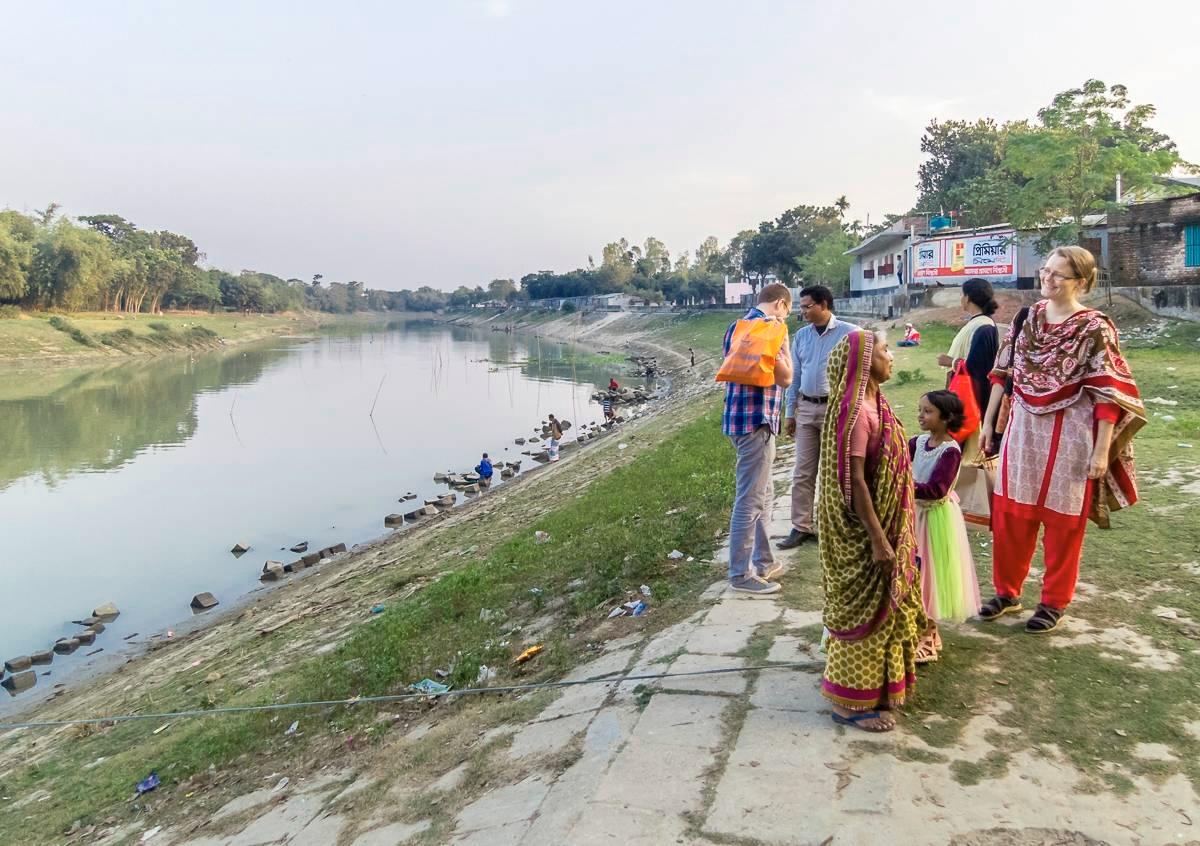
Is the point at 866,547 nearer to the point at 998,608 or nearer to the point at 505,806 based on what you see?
the point at 998,608

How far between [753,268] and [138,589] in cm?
4890

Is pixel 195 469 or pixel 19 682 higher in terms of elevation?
pixel 195 469

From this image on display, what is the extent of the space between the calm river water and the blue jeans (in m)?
8.41

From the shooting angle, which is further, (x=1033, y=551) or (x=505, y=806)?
(x=1033, y=551)

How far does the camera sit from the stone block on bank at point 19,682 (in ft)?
27.8

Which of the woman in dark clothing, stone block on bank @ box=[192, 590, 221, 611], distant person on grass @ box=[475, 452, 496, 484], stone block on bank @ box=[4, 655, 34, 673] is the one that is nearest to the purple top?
the woman in dark clothing

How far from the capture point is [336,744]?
15.0 ft

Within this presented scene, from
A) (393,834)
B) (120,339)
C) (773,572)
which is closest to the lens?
(393,834)

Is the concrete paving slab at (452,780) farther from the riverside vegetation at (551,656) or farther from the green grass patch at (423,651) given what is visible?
the green grass patch at (423,651)

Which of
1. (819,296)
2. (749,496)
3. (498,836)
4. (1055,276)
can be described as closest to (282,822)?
(498,836)

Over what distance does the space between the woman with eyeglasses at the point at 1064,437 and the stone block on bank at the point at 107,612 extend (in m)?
10.7

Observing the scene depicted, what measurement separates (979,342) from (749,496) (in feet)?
5.88

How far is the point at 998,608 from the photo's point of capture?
3.89 m

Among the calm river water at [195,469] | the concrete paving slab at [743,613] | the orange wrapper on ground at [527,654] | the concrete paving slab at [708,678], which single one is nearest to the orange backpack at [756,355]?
the concrete paving slab at [743,613]
